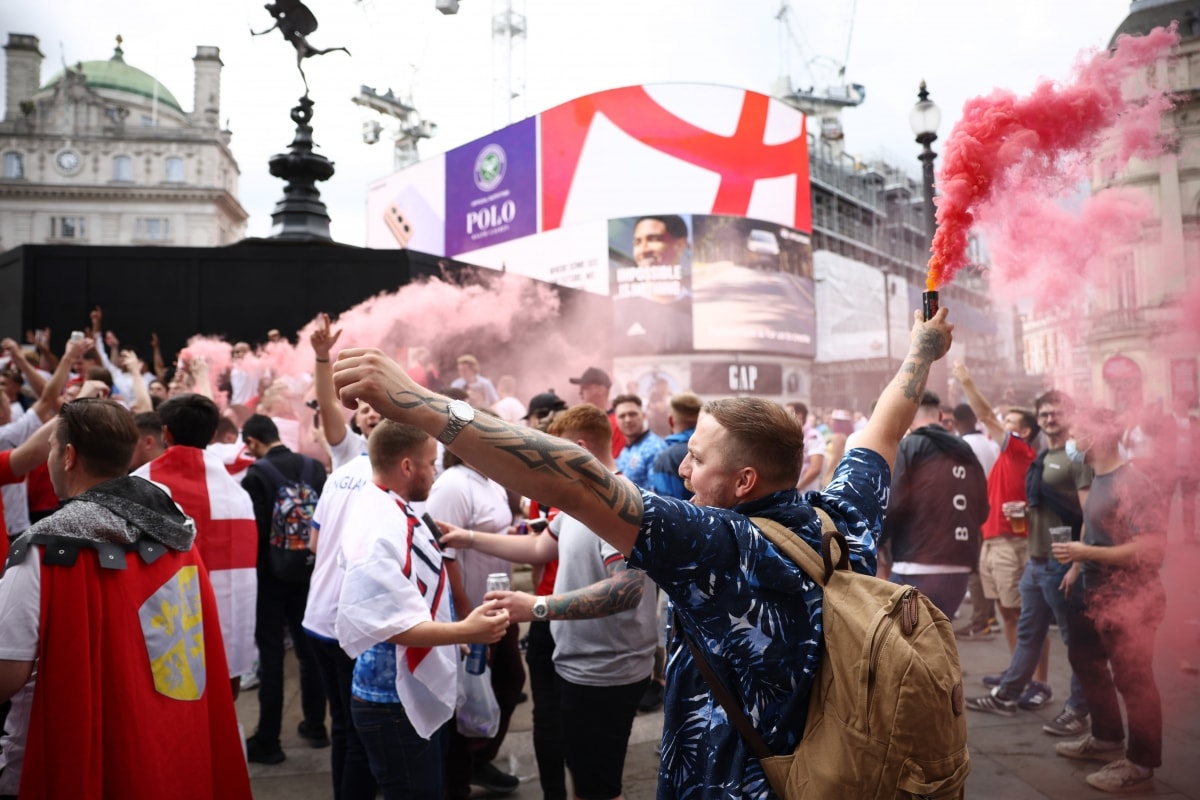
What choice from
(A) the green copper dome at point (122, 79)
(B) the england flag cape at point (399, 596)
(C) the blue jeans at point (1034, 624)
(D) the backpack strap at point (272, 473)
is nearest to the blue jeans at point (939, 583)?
(C) the blue jeans at point (1034, 624)

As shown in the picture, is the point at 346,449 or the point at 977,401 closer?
the point at 346,449

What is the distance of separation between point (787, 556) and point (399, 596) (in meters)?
1.45

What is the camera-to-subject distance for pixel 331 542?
11.1 ft

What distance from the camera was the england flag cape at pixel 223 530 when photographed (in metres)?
3.69

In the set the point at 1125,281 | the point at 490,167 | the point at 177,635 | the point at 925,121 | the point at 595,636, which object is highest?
the point at 490,167

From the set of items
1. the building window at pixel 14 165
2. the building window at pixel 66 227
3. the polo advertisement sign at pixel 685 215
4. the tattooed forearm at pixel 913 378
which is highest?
the building window at pixel 14 165

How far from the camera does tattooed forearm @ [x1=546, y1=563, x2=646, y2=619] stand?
2621mm

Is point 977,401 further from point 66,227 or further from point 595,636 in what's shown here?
point 66,227

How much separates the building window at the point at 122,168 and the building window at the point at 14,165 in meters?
5.54

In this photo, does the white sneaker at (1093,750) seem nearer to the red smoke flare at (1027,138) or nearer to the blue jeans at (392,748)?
the red smoke flare at (1027,138)

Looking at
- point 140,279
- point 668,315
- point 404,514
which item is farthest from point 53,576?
point 668,315

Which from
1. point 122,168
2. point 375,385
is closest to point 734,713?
point 375,385

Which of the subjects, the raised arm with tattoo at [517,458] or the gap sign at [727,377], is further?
the gap sign at [727,377]

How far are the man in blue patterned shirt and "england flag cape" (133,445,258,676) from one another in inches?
105
